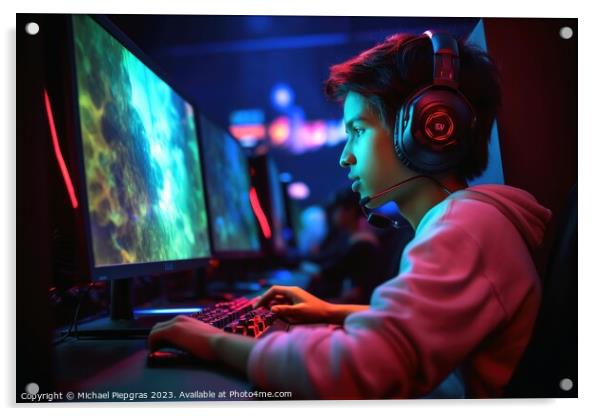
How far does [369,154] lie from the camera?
892 millimetres

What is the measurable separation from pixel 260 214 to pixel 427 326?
1.72 meters

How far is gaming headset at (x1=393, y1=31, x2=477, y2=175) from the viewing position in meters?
0.79

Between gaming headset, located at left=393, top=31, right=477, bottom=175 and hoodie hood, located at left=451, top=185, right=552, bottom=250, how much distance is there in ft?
0.24

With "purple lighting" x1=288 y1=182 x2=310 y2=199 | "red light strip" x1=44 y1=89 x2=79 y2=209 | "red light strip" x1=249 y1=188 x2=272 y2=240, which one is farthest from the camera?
"purple lighting" x1=288 y1=182 x2=310 y2=199

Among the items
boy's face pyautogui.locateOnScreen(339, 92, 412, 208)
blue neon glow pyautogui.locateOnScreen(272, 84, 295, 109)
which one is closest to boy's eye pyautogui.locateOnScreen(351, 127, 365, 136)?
boy's face pyautogui.locateOnScreen(339, 92, 412, 208)

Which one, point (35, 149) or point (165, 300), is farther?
point (165, 300)

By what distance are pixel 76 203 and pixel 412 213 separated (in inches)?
21.5

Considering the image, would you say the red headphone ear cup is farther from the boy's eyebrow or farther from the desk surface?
the desk surface

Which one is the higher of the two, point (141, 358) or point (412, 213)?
point (412, 213)

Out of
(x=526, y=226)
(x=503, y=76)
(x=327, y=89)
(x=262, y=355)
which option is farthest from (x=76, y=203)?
(x=503, y=76)

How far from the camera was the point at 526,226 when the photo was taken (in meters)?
0.74

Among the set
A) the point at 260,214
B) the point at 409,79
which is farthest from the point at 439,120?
the point at 260,214

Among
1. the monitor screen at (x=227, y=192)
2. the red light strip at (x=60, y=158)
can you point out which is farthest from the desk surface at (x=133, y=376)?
the monitor screen at (x=227, y=192)
